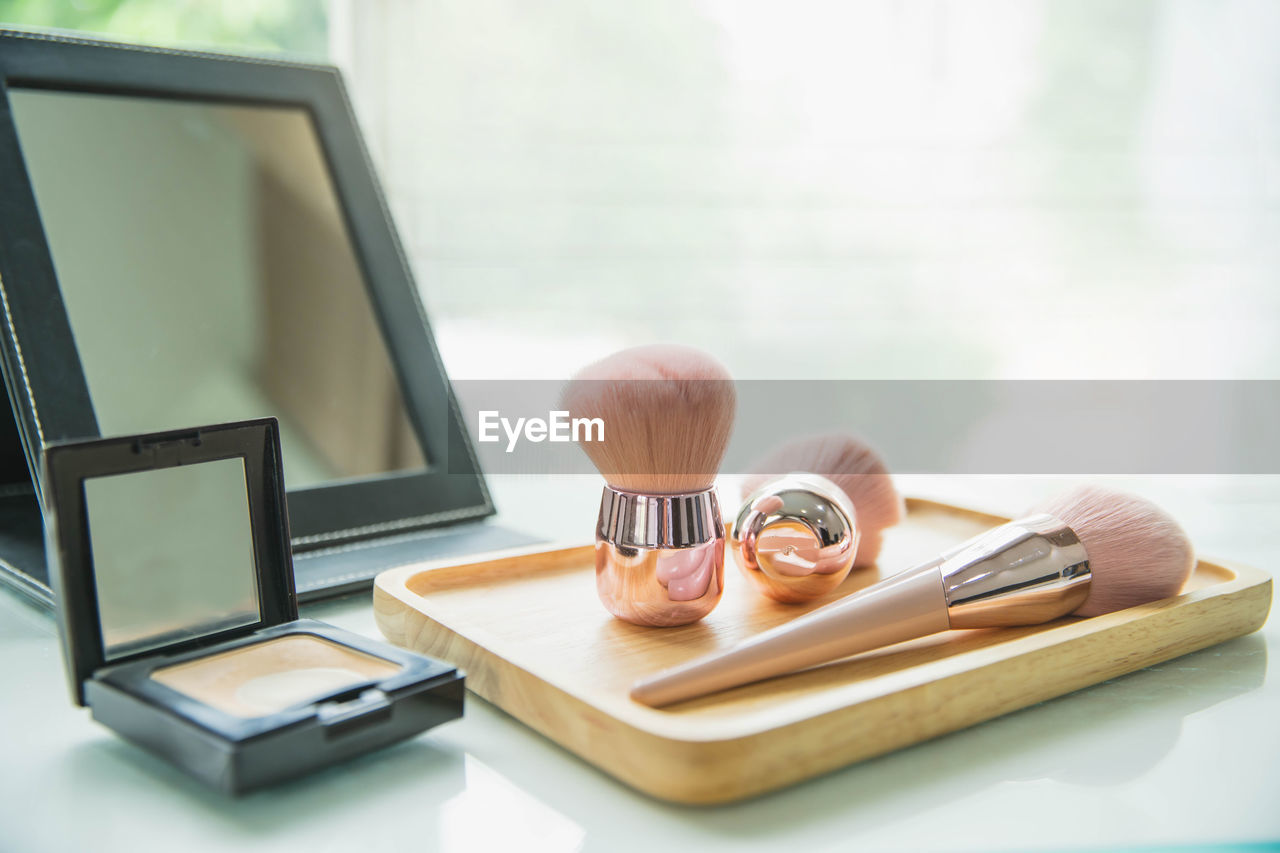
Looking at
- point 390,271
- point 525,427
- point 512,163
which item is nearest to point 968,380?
point 512,163

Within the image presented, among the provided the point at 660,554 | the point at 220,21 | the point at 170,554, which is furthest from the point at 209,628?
the point at 220,21

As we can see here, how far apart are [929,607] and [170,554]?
32 centimetres

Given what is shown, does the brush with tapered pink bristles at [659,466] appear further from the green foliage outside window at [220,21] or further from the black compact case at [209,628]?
the green foliage outside window at [220,21]

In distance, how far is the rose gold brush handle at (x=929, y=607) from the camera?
40 cm

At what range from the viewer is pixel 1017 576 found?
47 centimetres

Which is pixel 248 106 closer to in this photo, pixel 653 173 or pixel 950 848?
pixel 950 848

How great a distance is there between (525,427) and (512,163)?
1.76ft

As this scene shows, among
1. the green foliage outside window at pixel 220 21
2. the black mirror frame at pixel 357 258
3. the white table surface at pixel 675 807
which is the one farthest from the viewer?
the green foliage outside window at pixel 220 21

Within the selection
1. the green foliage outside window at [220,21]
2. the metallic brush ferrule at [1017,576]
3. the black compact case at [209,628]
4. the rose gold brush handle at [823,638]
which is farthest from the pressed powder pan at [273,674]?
the green foliage outside window at [220,21]

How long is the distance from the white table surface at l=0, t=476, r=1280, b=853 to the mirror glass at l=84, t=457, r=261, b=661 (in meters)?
0.05

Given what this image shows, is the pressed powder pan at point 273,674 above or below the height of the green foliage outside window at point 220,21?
below

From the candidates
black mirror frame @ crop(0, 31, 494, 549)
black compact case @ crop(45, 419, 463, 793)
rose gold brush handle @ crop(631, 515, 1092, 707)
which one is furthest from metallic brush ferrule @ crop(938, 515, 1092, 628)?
black mirror frame @ crop(0, 31, 494, 549)

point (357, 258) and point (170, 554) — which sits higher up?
point (357, 258)

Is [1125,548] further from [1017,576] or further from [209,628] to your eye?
[209,628]
